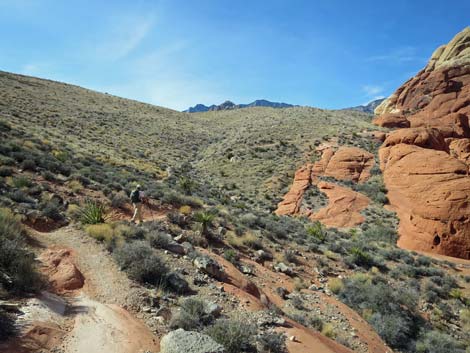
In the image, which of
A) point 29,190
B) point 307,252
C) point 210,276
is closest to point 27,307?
point 210,276

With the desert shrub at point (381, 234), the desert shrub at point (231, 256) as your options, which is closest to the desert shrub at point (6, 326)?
the desert shrub at point (231, 256)

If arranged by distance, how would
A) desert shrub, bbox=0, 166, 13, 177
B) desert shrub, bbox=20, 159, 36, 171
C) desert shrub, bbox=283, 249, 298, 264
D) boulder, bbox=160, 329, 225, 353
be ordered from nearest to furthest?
boulder, bbox=160, 329, 225, 353 → desert shrub, bbox=0, 166, 13, 177 → desert shrub, bbox=20, 159, 36, 171 → desert shrub, bbox=283, 249, 298, 264

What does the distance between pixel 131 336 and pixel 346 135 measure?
40267 millimetres

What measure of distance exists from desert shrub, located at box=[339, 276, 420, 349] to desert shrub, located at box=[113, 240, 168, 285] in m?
7.68

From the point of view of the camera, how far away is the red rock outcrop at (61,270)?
6902 millimetres

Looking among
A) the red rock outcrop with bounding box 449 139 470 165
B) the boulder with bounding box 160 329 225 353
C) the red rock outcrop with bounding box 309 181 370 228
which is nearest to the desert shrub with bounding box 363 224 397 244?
the red rock outcrop with bounding box 309 181 370 228

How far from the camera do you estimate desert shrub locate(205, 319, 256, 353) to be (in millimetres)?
5867

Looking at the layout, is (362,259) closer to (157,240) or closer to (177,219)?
(177,219)

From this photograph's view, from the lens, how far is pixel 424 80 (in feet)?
181

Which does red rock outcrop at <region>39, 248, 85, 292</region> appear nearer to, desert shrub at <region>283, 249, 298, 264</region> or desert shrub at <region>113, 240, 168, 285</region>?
desert shrub at <region>113, 240, 168, 285</region>

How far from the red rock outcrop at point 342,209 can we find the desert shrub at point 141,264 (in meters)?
17.9

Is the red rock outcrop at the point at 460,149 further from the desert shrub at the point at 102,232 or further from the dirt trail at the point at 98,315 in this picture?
the dirt trail at the point at 98,315

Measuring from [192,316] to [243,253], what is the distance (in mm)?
7301

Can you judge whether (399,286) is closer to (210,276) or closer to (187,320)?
(210,276)
